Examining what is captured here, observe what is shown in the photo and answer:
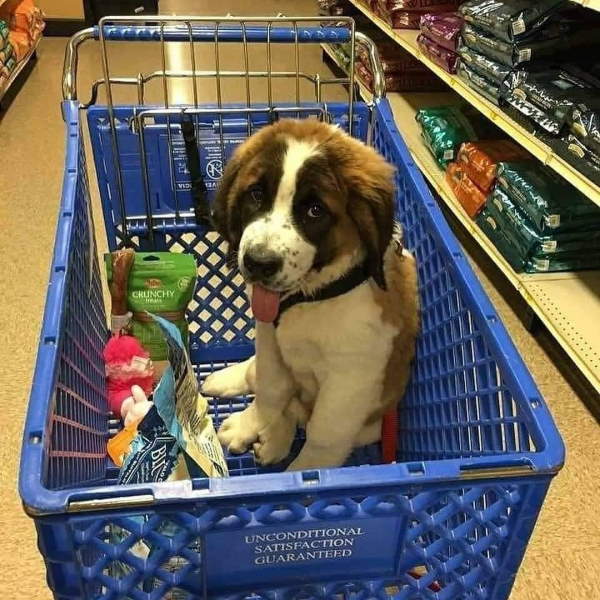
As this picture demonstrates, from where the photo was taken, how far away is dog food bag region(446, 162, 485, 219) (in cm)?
240

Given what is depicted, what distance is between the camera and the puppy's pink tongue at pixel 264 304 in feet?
3.61

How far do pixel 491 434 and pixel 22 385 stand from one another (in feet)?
4.39

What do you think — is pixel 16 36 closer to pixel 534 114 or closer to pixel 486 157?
pixel 486 157

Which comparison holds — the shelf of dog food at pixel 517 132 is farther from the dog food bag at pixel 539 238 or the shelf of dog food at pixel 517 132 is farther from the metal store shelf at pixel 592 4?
the metal store shelf at pixel 592 4

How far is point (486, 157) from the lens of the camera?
7.84 feet

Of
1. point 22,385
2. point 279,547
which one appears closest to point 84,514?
point 279,547

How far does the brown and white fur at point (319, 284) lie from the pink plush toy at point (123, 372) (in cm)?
20

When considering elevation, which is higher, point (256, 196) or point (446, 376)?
point (256, 196)

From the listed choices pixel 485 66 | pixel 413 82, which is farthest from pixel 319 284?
pixel 413 82

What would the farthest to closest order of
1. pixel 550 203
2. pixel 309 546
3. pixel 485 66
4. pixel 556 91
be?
pixel 485 66 < pixel 550 203 < pixel 556 91 < pixel 309 546

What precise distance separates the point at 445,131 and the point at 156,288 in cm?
164

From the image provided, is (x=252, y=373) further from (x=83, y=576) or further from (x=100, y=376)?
(x=83, y=576)

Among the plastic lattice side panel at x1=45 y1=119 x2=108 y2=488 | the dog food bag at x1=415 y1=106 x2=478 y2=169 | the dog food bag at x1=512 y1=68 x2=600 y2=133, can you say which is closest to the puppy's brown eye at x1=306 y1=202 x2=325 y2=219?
the plastic lattice side panel at x1=45 y1=119 x2=108 y2=488

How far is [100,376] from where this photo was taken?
4.41 ft
